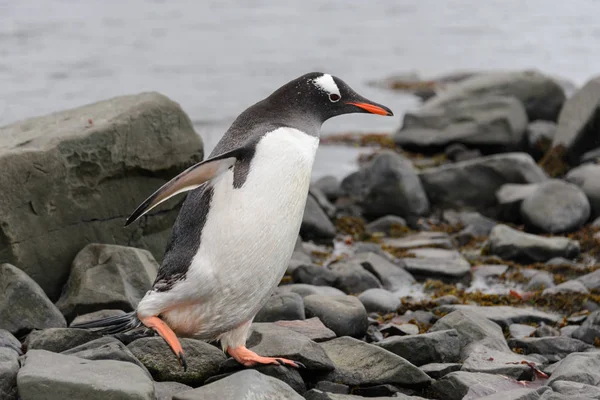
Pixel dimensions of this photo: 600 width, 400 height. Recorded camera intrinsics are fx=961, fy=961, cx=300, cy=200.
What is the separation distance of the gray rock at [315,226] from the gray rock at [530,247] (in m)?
1.48

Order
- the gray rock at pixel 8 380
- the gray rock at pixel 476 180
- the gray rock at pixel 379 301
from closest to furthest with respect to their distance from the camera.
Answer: the gray rock at pixel 8 380
the gray rock at pixel 379 301
the gray rock at pixel 476 180

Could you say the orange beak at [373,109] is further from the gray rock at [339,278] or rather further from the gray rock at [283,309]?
the gray rock at [339,278]

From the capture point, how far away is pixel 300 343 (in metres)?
4.86

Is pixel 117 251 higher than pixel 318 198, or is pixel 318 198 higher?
pixel 117 251

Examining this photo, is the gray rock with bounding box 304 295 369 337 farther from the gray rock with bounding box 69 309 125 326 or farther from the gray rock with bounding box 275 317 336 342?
the gray rock with bounding box 69 309 125 326

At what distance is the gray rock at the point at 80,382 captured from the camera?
12.8 feet

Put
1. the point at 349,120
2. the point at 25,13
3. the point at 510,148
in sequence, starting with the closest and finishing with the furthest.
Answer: the point at 510,148 < the point at 349,120 < the point at 25,13

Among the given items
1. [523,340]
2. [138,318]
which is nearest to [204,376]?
[138,318]

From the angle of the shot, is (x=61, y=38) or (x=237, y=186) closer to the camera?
(x=237, y=186)

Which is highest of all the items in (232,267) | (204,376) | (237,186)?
(237,186)

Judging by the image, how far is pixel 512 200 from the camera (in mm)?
9312

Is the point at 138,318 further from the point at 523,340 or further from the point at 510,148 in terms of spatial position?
the point at 510,148

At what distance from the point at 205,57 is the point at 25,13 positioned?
22.4 ft

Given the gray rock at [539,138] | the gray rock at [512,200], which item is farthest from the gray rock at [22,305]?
the gray rock at [539,138]
